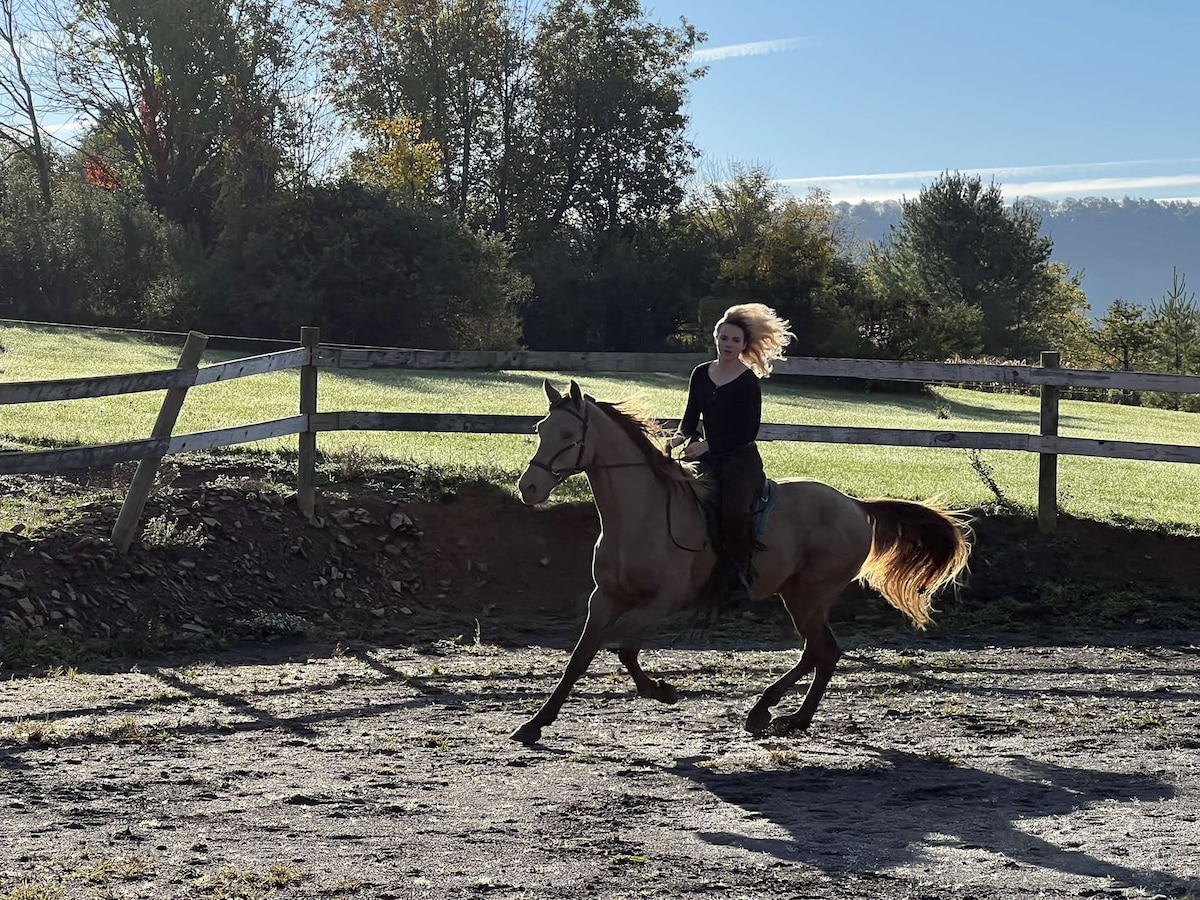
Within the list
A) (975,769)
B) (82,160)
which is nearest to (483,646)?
(975,769)

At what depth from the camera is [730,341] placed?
716cm

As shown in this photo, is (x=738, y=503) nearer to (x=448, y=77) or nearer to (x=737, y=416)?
(x=737, y=416)

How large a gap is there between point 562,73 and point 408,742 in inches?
2174

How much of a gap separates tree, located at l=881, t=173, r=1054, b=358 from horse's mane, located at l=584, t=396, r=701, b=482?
192ft

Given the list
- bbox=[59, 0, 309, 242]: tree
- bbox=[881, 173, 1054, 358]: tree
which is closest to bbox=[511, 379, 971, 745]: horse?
bbox=[59, 0, 309, 242]: tree

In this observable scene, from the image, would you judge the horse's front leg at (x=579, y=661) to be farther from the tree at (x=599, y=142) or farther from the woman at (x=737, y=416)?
the tree at (x=599, y=142)

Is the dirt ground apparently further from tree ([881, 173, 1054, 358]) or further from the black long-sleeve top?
tree ([881, 173, 1054, 358])

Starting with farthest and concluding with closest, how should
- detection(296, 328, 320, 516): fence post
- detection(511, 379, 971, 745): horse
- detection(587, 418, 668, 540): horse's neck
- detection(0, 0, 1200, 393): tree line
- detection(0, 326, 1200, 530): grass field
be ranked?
1. detection(0, 0, 1200, 393): tree line
2. detection(0, 326, 1200, 530): grass field
3. detection(296, 328, 320, 516): fence post
4. detection(587, 418, 668, 540): horse's neck
5. detection(511, 379, 971, 745): horse

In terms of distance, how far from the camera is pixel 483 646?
953cm

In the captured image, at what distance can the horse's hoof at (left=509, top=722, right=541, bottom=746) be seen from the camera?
6.78m

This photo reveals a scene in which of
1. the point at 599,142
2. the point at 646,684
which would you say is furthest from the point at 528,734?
the point at 599,142

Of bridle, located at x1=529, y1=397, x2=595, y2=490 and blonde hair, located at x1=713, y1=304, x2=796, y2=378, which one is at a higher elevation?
blonde hair, located at x1=713, y1=304, x2=796, y2=378

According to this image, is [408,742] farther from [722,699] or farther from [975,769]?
[975,769]

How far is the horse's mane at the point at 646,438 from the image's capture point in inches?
282
